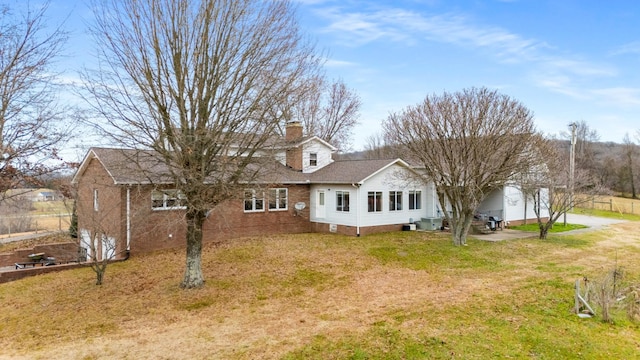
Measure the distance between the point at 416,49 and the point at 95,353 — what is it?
64.2ft

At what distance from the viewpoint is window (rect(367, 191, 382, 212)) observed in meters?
21.6

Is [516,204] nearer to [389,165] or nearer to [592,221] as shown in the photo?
[592,221]

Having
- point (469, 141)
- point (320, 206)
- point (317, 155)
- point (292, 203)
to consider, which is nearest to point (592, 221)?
point (469, 141)

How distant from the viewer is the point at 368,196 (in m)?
21.4

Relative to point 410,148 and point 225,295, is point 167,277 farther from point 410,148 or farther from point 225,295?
point 410,148

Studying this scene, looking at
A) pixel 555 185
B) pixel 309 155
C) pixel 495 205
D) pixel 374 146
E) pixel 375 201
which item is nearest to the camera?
pixel 555 185

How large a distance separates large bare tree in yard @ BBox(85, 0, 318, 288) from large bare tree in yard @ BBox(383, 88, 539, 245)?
898 centimetres

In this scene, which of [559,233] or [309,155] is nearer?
[559,233]

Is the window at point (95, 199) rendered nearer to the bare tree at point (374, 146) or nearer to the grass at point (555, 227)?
the grass at point (555, 227)

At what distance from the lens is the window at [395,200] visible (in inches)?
890

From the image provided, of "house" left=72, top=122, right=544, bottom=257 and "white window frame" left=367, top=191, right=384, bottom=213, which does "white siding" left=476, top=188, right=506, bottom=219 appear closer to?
"house" left=72, top=122, right=544, bottom=257

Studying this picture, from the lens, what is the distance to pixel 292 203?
74.6 ft

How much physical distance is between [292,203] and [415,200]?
7.78m

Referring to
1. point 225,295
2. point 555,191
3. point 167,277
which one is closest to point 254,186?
point 225,295
